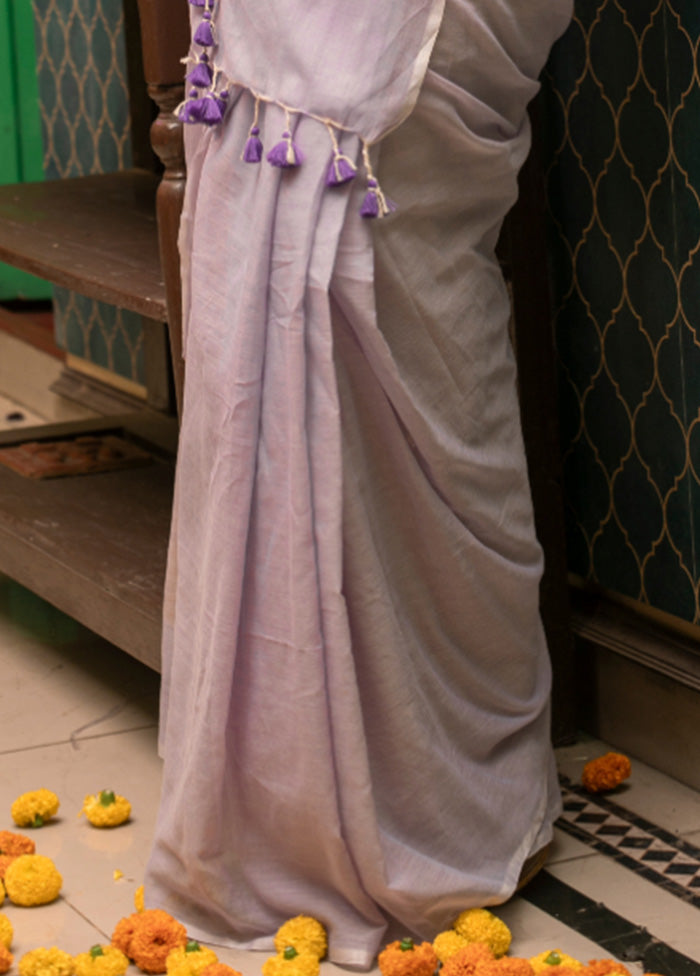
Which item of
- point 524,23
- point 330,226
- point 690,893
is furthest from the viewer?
point 690,893

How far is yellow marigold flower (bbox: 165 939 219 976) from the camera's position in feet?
5.89

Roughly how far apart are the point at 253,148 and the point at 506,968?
2.91 feet

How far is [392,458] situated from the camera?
6.11ft

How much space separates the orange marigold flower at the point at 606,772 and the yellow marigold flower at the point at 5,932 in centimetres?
80

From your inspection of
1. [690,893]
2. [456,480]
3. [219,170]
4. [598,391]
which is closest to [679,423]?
[598,391]

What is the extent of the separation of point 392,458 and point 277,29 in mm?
475

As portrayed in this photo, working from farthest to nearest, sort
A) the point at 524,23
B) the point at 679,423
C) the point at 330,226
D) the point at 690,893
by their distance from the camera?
1. the point at 679,423
2. the point at 690,893
3. the point at 524,23
4. the point at 330,226

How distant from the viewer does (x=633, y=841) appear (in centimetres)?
214

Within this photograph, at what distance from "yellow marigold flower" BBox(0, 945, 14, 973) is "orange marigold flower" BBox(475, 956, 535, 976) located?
52 centimetres

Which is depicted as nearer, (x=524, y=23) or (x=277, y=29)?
(x=277, y=29)

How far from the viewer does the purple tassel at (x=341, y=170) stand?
170cm

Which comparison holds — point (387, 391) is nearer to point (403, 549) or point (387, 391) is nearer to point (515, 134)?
point (403, 549)

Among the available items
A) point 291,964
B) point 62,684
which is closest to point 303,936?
point 291,964

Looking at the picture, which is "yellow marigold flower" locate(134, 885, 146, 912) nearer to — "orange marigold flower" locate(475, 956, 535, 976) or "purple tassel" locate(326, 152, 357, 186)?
"orange marigold flower" locate(475, 956, 535, 976)
